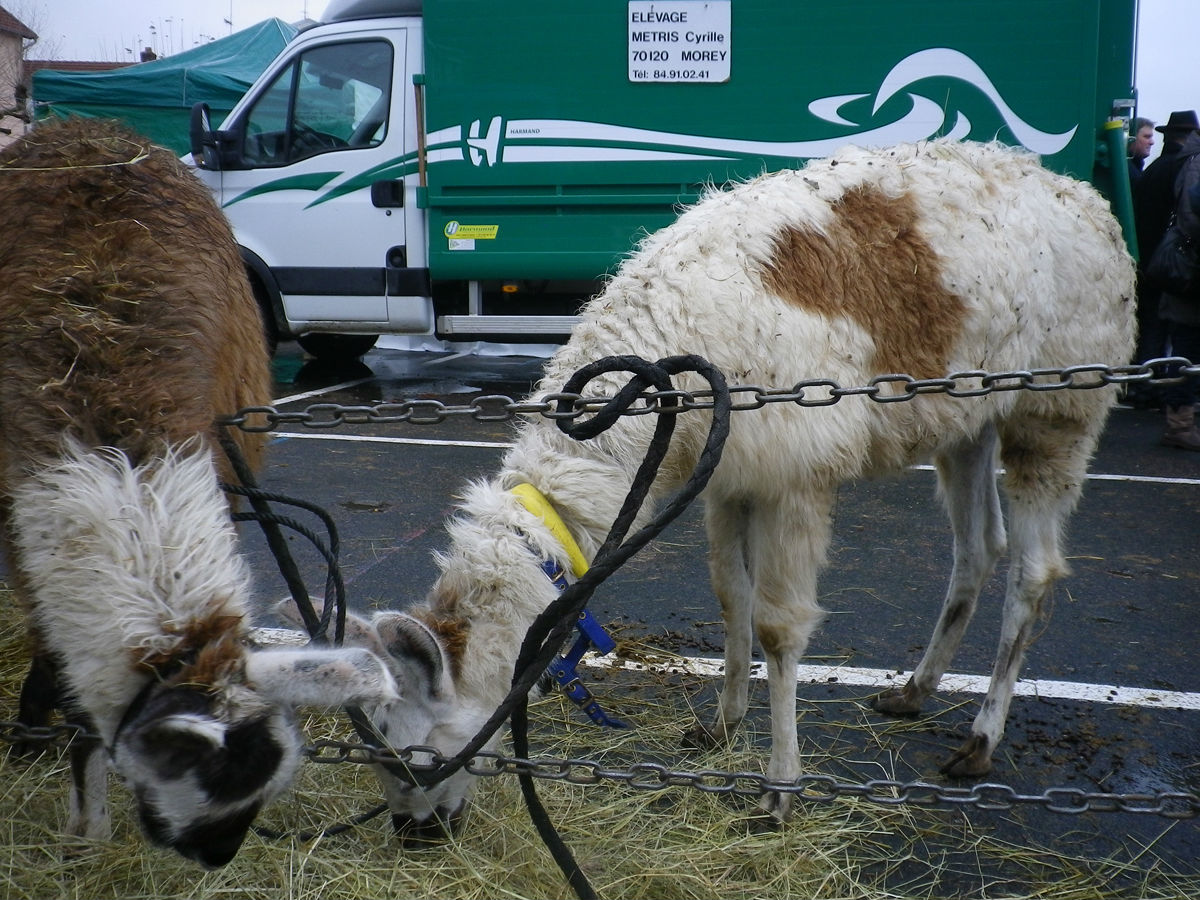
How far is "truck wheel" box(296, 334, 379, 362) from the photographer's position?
37.8 feet

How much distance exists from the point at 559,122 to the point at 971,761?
6.91 m

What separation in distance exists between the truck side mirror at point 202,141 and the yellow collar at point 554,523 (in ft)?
26.2

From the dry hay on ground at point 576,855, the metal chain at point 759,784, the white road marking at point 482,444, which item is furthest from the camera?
the white road marking at point 482,444

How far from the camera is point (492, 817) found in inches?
118

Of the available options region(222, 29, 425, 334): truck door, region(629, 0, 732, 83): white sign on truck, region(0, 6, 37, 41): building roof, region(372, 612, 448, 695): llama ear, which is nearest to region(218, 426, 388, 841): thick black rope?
Result: region(372, 612, 448, 695): llama ear

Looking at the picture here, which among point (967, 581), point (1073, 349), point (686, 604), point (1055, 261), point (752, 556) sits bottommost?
point (686, 604)

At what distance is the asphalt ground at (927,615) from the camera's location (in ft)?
11.3

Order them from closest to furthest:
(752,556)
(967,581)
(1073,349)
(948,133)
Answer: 1. (752,556)
2. (1073,349)
3. (967,581)
4. (948,133)

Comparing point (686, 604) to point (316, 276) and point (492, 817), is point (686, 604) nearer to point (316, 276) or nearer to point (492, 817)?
point (492, 817)

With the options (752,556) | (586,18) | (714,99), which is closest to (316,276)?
(586,18)

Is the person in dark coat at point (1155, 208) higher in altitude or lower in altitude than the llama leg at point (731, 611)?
higher

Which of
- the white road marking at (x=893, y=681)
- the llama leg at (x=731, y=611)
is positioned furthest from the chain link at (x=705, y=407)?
the white road marking at (x=893, y=681)

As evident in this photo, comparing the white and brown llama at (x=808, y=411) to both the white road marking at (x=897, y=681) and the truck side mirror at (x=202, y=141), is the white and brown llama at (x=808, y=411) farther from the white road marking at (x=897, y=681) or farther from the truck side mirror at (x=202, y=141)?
the truck side mirror at (x=202, y=141)

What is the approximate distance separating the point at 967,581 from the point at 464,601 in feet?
6.86
